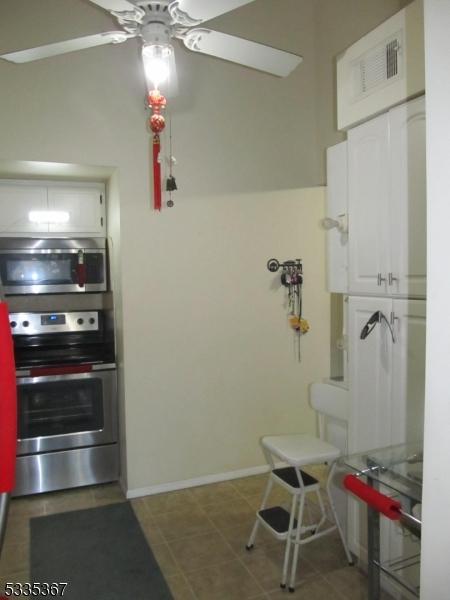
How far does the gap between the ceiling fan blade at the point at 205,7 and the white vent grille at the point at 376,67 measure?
25.5 inches

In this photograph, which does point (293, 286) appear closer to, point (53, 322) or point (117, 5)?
point (53, 322)

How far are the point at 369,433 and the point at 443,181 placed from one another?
1497 mm

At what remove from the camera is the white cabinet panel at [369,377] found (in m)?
2.02

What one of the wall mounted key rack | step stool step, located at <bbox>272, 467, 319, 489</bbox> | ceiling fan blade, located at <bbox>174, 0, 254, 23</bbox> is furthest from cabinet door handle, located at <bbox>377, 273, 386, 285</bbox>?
the wall mounted key rack

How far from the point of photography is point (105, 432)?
3230mm

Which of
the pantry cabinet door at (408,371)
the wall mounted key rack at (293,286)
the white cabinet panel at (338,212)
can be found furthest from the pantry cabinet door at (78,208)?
the pantry cabinet door at (408,371)

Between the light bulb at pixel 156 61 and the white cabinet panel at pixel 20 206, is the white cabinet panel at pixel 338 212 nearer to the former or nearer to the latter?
the light bulb at pixel 156 61

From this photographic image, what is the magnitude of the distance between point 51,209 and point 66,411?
1.45 metres

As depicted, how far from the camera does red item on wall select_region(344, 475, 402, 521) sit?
1.34 metres

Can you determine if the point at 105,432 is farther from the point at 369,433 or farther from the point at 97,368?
the point at 369,433

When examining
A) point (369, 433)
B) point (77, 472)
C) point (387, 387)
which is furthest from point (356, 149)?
point (77, 472)

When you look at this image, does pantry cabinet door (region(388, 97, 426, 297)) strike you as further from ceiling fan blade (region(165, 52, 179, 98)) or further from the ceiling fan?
ceiling fan blade (region(165, 52, 179, 98))

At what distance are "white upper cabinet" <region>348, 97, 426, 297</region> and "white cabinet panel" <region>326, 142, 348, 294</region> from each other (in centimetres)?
11

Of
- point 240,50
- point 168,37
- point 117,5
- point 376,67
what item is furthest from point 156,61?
point 376,67
